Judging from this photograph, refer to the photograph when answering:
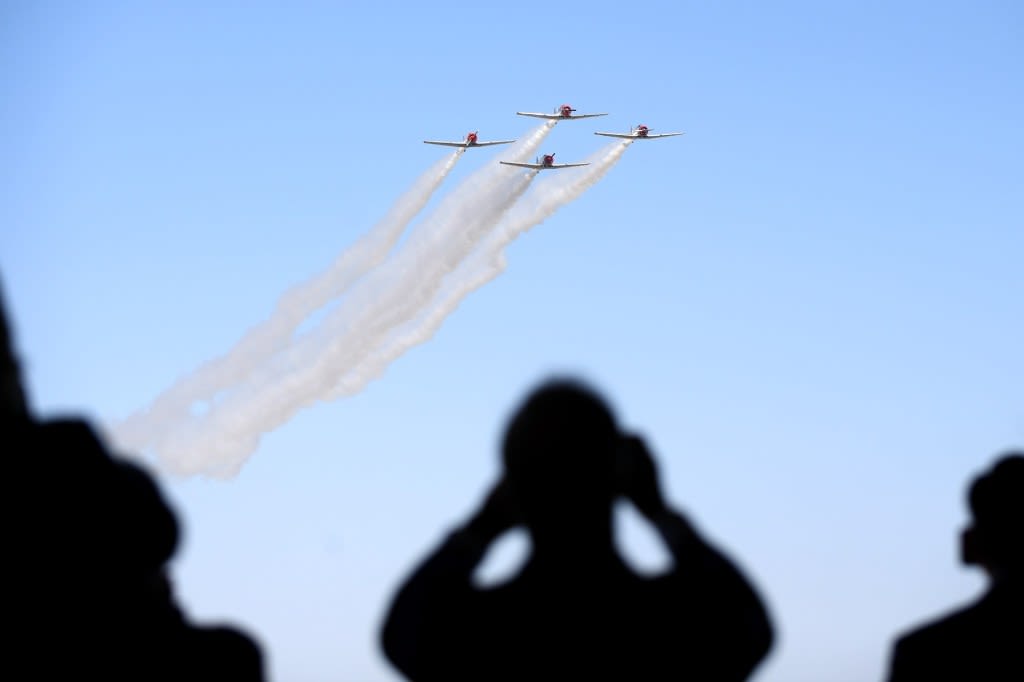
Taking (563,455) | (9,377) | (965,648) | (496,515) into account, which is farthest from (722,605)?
(9,377)

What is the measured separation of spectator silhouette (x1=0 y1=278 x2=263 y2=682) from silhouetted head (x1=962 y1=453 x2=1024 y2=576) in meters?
3.95

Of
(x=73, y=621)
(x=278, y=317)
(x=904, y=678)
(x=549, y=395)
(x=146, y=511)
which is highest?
(x=549, y=395)

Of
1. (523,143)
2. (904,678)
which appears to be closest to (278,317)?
(523,143)

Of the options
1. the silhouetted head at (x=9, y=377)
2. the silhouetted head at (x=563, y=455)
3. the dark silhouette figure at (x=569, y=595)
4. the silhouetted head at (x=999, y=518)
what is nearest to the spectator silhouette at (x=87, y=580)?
the silhouetted head at (x=9, y=377)

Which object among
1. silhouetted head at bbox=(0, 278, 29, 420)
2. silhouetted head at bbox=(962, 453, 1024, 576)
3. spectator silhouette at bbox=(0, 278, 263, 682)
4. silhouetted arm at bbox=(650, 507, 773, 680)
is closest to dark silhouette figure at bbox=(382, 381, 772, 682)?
silhouetted arm at bbox=(650, 507, 773, 680)

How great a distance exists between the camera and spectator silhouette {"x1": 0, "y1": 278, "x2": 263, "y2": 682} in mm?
7648

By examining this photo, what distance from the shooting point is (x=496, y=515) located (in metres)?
7.35

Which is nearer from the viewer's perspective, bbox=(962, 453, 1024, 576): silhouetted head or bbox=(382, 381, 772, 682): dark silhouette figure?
bbox=(382, 381, 772, 682): dark silhouette figure

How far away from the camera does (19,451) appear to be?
7.79 metres

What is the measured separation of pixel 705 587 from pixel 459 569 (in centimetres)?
112

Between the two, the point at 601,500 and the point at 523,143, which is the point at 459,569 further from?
the point at 523,143

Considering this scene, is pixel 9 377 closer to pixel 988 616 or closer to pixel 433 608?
pixel 433 608

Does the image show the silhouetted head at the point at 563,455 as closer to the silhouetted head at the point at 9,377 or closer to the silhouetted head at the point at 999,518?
the silhouetted head at the point at 999,518

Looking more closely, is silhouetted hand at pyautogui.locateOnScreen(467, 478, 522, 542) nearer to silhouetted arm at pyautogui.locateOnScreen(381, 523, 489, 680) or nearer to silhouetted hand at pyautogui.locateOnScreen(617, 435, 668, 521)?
silhouetted arm at pyautogui.locateOnScreen(381, 523, 489, 680)
